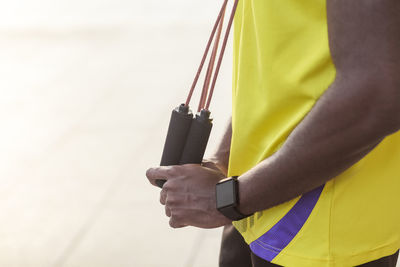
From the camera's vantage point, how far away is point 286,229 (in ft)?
2.78

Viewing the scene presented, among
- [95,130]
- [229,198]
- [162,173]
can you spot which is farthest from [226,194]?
[95,130]

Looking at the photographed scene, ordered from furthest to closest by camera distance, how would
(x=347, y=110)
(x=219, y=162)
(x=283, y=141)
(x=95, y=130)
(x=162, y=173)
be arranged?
(x=95, y=130)
(x=219, y=162)
(x=162, y=173)
(x=283, y=141)
(x=347, y=110)

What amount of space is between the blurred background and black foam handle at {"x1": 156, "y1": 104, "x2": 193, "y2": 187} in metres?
1.51

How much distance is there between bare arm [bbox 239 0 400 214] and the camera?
2.16 ft

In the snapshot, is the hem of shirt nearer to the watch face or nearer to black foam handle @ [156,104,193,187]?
the watch face

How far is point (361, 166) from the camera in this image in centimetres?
82

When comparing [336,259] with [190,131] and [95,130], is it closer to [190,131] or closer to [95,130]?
[190,131]

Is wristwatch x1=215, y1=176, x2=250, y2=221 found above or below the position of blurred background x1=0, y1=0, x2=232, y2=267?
below

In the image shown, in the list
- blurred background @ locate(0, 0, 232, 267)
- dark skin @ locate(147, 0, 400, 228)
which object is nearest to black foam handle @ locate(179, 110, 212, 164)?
dark skin @ locate(147, 0, 400, 228)

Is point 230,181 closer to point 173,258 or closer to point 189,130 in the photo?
point 189,130

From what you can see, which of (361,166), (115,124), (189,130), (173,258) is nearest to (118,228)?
(173,258)

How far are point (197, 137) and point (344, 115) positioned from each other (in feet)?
1.00

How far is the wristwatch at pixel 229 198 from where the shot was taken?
82 centimetres

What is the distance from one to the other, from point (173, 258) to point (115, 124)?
4.29 feet
